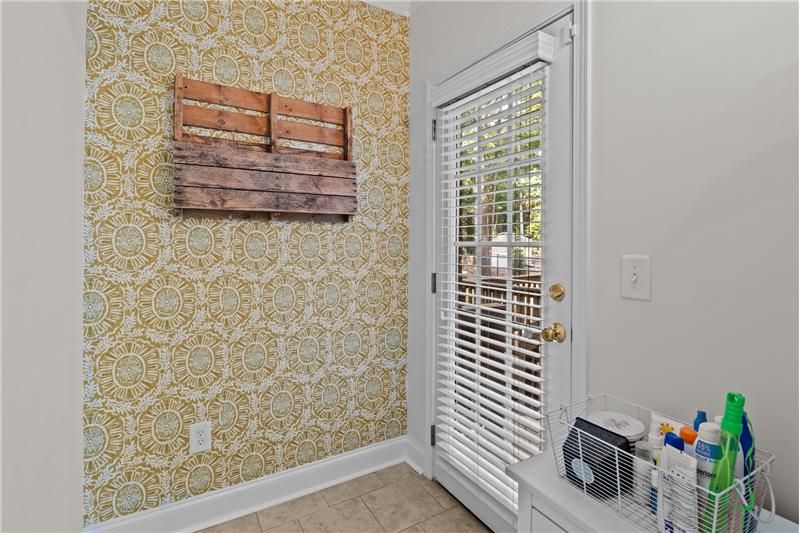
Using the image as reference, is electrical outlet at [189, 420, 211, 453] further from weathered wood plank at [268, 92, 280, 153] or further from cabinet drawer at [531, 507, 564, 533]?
cabinet drawer at [531, 507, 564, 533]

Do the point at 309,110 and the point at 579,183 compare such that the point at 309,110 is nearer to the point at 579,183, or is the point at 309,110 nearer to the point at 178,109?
the point at 178,109

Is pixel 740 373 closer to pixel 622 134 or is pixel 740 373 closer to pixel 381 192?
pixel 622 134

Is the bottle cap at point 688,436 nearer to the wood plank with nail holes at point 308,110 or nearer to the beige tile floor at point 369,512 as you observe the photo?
the beige tile floor at point 369,512

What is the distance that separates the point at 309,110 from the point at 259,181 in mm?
442

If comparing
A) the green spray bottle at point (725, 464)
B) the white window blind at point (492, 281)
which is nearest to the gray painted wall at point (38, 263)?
the green spray bottle at point (725, 464)

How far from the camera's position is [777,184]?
0.91m

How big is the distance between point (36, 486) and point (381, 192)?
5.64ft

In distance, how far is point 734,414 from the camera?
750 millimetres

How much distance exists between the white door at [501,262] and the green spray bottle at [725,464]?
0.63m

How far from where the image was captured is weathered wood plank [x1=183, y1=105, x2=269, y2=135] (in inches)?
66.6

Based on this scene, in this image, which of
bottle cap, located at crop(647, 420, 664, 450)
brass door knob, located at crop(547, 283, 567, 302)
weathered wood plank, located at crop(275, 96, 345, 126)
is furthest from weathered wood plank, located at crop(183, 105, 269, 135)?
bottle cap, located at crop(647, 420, 664, 450)

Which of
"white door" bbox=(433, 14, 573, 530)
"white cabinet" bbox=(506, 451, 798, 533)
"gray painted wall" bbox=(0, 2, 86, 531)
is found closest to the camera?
"gray painted wall" bbox=(0, 2, 86, 531)

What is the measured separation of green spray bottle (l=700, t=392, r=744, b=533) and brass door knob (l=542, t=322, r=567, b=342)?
2.06 feet


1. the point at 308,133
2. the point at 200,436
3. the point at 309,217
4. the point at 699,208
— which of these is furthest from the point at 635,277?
the point at 200,436
